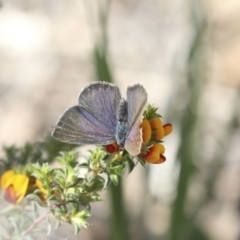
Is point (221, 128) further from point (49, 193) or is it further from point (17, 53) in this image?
point (49, 193)

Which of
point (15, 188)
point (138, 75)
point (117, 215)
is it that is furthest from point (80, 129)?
point (138, 75)

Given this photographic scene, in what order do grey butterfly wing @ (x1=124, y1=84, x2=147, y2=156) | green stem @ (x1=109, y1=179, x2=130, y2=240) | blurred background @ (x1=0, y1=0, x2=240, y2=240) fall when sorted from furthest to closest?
blurred background @ (x1=0, y1=0, x2=240, y2=240) < green stem @ (x1=109, y1=179, x2=130, y2=240) < grey butterfly wing @ (x1=124, y1=84, x2=147, y2=156)

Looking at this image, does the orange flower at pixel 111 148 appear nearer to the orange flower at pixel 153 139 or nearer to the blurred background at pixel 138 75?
the orange flower at pixel 153 139

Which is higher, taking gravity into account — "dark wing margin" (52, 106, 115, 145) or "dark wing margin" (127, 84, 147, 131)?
"dark wing margin" (127, 84, 147, 131)

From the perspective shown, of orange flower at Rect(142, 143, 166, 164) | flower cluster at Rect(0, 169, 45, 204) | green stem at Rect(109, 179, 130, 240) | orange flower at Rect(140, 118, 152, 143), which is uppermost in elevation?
orange flower at Rect(140, 118, 152, 143)

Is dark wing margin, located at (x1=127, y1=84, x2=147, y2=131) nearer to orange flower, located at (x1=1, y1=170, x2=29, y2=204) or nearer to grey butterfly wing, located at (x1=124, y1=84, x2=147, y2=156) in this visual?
grey butterfly wing, located at (x1=124, y1=84, x2=147, y2=156)

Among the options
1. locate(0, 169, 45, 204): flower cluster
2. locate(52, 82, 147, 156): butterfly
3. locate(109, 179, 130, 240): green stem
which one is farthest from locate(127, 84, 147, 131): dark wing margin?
locate(109, 179, 130, 240): green stem

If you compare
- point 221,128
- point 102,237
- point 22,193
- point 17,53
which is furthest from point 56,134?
point 17,53

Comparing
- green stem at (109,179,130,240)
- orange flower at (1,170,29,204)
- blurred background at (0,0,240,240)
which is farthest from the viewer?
blurred background at (0,0,240,240)
